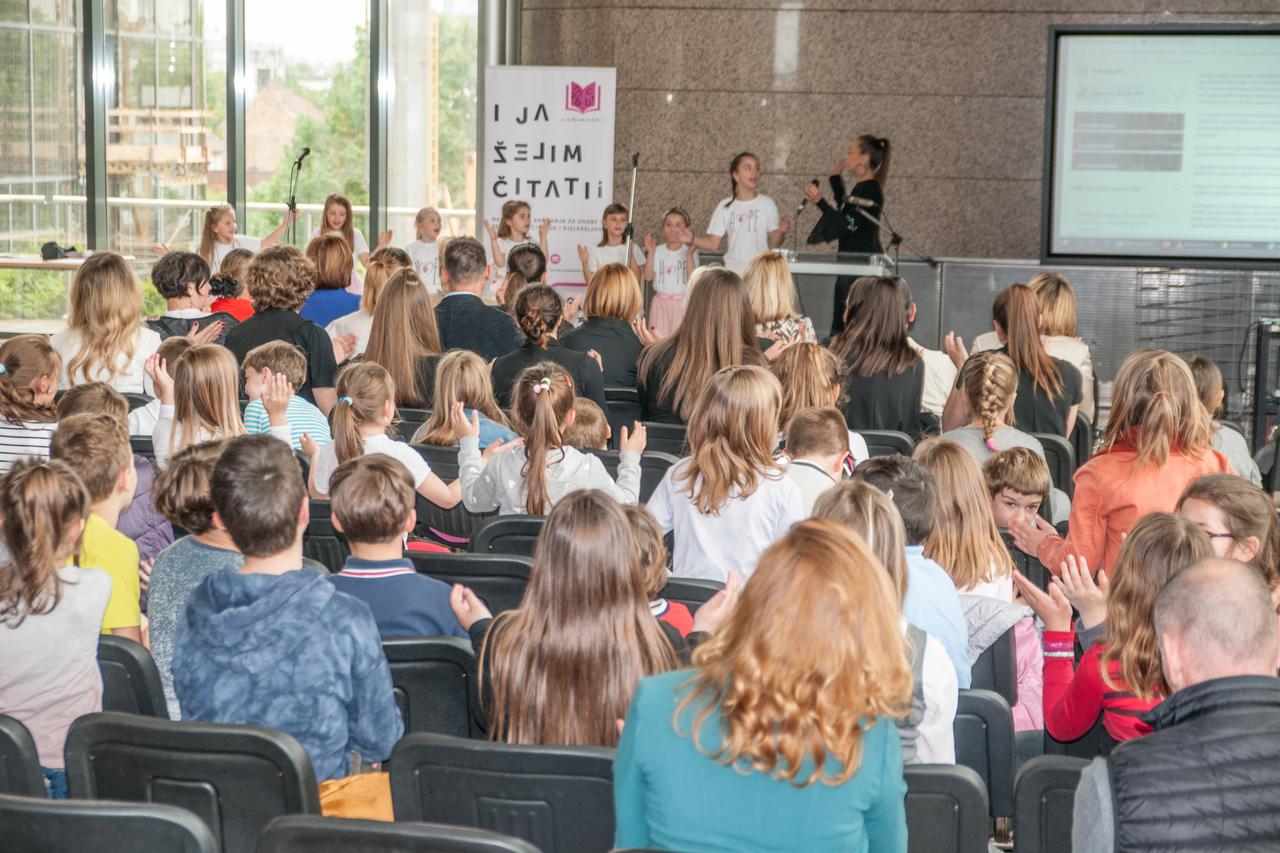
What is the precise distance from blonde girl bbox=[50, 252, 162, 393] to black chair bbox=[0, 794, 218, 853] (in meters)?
3.79

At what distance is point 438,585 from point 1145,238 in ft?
26.4

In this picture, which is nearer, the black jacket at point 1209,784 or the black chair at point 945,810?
the black jacket at point 1209,784

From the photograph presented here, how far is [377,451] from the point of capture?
4.30m

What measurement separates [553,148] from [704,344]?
5.10 meters

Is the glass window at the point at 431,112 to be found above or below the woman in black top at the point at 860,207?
above

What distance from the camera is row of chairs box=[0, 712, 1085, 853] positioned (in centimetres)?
215

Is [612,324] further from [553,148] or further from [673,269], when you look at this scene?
[553,148]

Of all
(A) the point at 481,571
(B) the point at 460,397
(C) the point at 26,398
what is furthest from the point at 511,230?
(A) the point at 481,571

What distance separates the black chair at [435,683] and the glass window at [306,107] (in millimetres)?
8582

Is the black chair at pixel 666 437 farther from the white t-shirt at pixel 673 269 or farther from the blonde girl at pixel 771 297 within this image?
the white t-shirt at pixel 673 269

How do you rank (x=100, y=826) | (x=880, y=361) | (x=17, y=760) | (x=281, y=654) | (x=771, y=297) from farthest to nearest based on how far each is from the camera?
(x=771, y=297), (x=880, y=361), (x=281, y=654), (x=17, y=760), (x=100, y=826)

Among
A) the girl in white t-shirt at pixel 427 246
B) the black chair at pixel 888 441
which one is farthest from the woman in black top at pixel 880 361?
the girl in white t-shirt at pixel 427 246

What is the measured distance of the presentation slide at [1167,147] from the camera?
9570 millimetres

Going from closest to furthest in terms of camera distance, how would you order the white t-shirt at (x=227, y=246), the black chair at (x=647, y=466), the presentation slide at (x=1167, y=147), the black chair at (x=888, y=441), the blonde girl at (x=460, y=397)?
the black chair at (x=647, y=466)
the blonde girl at (x=460, y=397)
the black chair at (x=888, y=441)
the white t-shirt at (x=227, y=246)
the presentation slide at (x=1167, y=147)
